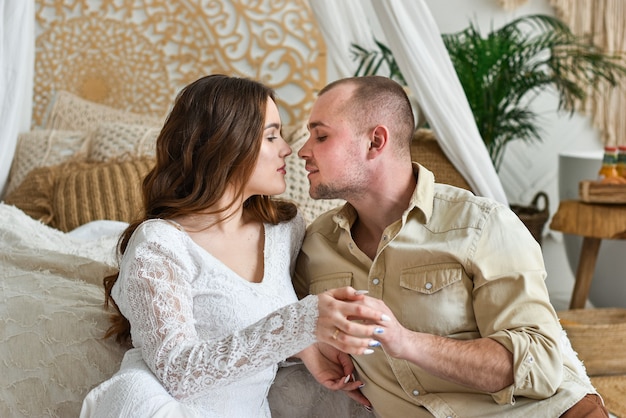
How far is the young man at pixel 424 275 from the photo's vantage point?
61.6 inches

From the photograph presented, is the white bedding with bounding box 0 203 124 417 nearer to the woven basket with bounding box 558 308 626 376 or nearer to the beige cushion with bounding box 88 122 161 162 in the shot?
the beige cushion with bounding box 88 122 161 162

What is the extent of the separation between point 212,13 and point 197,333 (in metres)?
2.91

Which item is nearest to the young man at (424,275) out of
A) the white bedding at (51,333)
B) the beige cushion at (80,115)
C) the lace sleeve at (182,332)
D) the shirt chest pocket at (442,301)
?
the shirt chest pocket at (442,301)

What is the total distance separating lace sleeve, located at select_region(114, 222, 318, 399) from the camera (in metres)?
1.47

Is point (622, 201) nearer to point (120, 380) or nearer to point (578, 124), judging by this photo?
point (578, 124)

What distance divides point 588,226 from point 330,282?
1.79 meters

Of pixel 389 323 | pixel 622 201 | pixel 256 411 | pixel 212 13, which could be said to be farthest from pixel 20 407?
pixel 212 13

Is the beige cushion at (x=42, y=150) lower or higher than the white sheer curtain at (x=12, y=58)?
lower

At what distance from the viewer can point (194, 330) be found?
1584mm

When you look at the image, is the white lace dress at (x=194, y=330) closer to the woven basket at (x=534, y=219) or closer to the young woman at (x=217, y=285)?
the young woman at (x=217, y=285)

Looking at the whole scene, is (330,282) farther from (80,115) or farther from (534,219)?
(80,115)

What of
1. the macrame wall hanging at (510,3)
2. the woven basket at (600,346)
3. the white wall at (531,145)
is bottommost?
the woven basket at (600,346)

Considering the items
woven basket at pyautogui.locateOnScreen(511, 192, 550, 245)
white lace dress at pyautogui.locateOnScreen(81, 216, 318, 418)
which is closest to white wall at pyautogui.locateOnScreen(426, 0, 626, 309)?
woven basket at pyautogui.locateOnScreen(511, 192, 550, 245)

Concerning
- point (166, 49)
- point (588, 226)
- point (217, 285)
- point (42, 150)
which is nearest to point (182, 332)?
point (217, 285)
